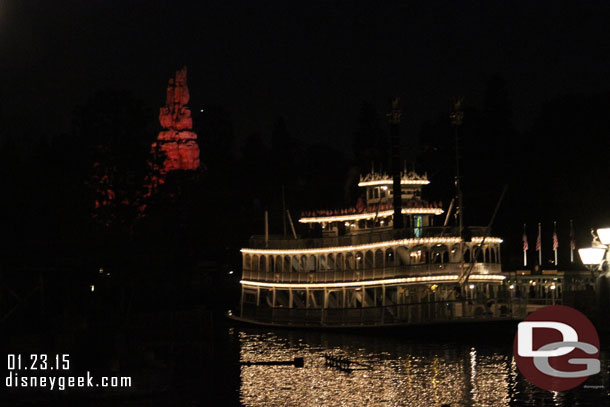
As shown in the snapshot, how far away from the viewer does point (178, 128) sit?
100 metres

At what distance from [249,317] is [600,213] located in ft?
86.6

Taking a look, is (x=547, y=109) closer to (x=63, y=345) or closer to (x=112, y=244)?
(x=112, y=244)

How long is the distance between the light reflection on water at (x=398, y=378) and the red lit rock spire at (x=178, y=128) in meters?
50.2

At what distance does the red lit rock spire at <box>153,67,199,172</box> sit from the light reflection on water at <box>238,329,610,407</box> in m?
50.2

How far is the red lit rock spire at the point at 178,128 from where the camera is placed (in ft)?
320

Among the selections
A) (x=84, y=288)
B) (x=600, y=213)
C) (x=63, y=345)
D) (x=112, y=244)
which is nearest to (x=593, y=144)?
(x=600, y=213)

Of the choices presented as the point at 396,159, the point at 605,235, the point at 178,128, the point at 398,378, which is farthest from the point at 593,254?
the point at 178,128

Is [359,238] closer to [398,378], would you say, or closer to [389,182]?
[389,182]

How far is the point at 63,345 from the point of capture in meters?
30.8

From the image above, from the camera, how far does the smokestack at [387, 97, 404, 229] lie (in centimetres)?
5253

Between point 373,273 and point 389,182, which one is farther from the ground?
point 389,182

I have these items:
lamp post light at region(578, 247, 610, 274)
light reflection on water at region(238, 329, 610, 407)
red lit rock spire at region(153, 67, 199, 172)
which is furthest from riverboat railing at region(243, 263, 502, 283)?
red lit rock spire at region(153, 67, 199, 172)

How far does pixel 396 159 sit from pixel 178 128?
48.6 meters

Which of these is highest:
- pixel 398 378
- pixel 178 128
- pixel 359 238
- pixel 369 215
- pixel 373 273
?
pixel 178 128
